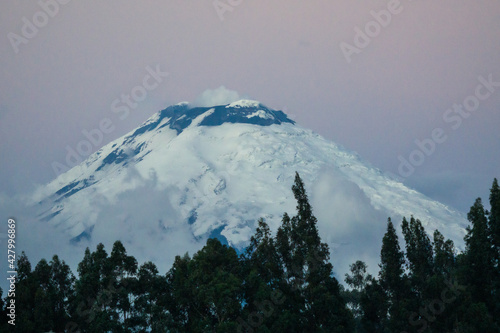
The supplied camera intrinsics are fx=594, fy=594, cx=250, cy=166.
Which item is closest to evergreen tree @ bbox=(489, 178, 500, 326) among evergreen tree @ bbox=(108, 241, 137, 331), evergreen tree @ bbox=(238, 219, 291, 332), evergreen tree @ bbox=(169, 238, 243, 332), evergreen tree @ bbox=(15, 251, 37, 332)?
evergreen tree @ bbox=(238, 219, 291, 332)

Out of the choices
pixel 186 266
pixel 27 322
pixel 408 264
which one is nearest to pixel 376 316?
pixel 408 264

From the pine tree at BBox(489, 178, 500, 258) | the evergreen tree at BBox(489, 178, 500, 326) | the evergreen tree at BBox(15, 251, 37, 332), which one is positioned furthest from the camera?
the pine tree at BBox(489, 178, 500, 258)

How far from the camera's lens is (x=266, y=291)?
63219mm

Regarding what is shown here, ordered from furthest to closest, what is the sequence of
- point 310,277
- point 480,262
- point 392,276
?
point 392,276 → point 310,277 → point 480,262

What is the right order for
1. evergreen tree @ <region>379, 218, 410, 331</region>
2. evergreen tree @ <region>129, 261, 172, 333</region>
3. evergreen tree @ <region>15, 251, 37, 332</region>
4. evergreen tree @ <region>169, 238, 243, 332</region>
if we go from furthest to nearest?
evergreen tree @ <region>379, 218, 410, 331</region> < evergreen tree @ <region>129, 261, 172, 333</region> < evergreen tree @ <region>169, 238, 243, 332</region> < evergreen tree @ <region>15, 251, 37, 332</region>

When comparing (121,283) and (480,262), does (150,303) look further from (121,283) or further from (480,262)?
(480,262)

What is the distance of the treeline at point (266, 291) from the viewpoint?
6125 cm

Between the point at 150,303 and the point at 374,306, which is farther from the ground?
the point at 150,303

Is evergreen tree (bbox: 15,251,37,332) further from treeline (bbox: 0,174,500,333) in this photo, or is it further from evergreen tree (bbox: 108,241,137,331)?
evergreen tree (bbox: 108,241,137,331)

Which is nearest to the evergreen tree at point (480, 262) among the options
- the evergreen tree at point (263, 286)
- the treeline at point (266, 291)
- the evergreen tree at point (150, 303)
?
the treeline at point (266, 291)

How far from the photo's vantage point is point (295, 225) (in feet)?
231

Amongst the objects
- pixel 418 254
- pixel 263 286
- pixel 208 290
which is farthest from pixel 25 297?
pixel 418 254

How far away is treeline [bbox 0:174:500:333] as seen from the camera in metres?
61.2

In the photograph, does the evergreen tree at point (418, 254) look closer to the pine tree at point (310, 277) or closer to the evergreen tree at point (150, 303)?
the pine tree at point (310, 277)
